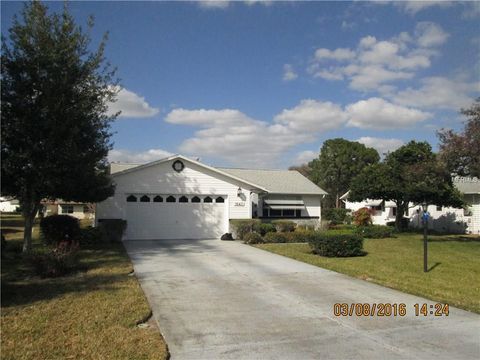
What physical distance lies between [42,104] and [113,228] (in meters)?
7.63

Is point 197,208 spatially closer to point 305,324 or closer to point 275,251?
point 275,251

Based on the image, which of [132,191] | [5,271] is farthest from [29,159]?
[132,191]

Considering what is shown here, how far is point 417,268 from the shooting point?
12828 mm

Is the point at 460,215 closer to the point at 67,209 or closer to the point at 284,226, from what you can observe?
the point at 284,226

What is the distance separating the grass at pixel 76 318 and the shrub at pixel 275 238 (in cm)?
1009

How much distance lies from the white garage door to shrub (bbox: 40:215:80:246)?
3937 millimetres

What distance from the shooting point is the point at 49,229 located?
17016mm

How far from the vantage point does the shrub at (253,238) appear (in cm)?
1983

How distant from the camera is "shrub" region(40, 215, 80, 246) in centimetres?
1700

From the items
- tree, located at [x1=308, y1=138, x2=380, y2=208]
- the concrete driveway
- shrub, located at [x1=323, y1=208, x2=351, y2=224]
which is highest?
tree, located at [x1=308, y1=138, x2=380, y2=208]

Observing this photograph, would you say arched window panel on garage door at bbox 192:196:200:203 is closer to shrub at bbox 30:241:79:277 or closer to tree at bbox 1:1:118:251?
tree at bbox 1:1:118:251

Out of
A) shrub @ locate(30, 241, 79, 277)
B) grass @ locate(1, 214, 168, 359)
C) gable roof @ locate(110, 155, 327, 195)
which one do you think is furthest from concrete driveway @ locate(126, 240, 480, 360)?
gable roof @ locate(110, 155, 327, 195)

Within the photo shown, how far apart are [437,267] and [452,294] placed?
14.6 ft

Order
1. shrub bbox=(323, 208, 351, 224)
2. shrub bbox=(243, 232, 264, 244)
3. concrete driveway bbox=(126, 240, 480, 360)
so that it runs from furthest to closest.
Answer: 1. shrub bbox=(323, 208, 351, 224)
2. shrub bbox=(243, 232, 264, 244)
3. concrete driveway bbox=(126, 240, 480, 360)
